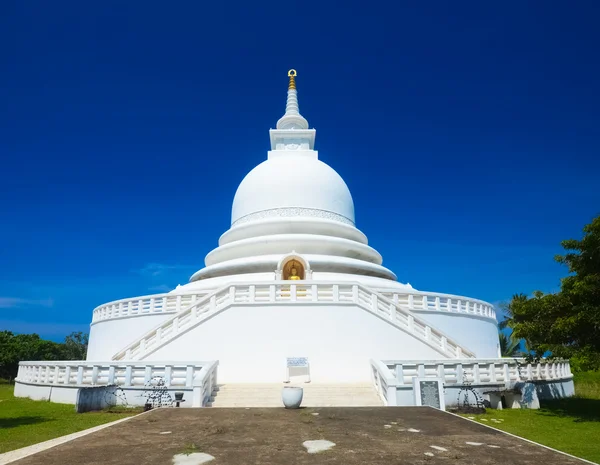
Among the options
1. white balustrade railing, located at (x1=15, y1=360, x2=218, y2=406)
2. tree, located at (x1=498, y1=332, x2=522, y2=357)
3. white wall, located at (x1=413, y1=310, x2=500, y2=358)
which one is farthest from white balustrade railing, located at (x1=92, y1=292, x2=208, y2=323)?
tree, located at (x1=498, y1=332, x2=522, y2=357)

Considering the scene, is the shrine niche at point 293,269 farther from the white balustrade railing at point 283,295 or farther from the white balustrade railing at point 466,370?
the white balustrade railing at point 466,370

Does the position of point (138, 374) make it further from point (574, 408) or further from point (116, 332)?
point (574, 408)

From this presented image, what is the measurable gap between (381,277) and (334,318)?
370 inches

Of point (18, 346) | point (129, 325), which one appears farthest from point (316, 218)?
point (18, 346)

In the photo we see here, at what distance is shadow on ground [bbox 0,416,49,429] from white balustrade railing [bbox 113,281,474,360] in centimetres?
468

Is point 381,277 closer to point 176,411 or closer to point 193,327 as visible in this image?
point 193,327

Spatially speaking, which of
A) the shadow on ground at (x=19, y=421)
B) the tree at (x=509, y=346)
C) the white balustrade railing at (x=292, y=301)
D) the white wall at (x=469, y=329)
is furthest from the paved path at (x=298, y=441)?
the tree at (x=509, y=346)

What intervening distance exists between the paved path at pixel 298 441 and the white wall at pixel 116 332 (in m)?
11.6

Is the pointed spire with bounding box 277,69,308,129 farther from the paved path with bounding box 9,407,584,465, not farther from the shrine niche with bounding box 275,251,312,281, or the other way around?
the paved path with bounding box 9,407,584,465

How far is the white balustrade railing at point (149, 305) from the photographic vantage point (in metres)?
20.9

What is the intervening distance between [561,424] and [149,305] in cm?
1746

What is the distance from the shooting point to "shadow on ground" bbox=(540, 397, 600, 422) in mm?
13508

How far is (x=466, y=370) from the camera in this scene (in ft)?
47.8

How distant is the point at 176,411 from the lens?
443 inches
